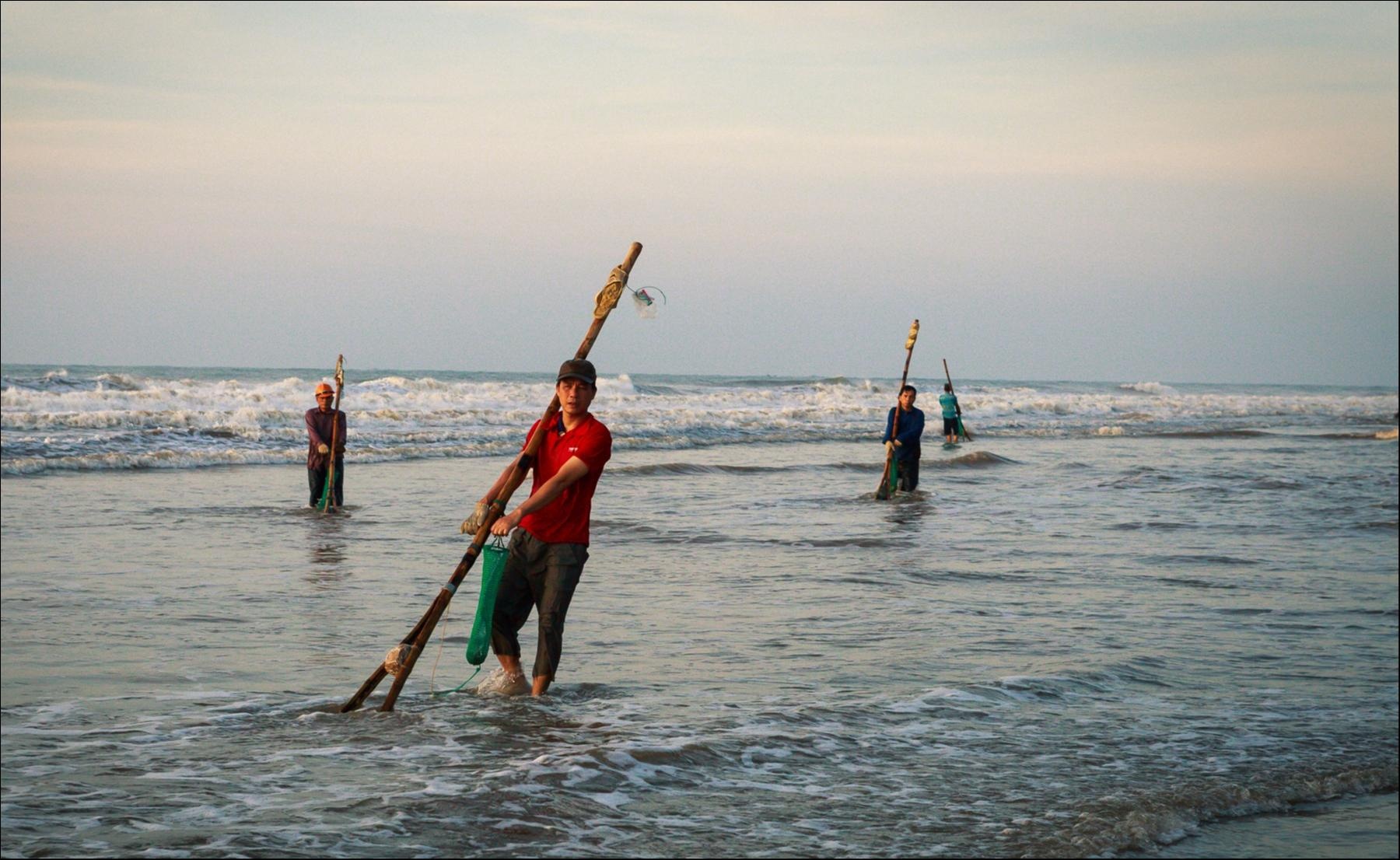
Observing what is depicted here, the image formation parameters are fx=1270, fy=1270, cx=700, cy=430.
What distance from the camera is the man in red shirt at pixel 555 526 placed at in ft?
20.1

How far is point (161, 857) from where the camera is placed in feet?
14.0

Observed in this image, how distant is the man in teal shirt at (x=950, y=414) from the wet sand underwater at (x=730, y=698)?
60.2 feet

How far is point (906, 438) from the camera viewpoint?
56.0 ft

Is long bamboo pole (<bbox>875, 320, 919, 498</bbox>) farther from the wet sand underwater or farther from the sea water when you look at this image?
the wet sand underwater

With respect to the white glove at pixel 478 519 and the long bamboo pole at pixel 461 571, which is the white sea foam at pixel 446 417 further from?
the white glove at pixel 478 519

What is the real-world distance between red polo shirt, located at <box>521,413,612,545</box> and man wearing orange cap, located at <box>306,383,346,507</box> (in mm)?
9212

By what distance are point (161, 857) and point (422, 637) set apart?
184cm

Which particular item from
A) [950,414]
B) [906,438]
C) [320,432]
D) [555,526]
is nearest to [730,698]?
[555,526]

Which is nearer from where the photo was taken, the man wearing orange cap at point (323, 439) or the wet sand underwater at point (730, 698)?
the wet sand underwater at point (730, 698)

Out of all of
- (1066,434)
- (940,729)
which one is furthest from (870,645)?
(1066,434)

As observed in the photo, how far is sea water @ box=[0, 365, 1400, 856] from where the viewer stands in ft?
15.7

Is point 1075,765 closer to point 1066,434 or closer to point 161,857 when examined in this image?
point 161,857

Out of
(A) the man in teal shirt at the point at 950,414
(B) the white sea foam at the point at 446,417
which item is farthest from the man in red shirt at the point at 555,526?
(A) the man in teal shirt at the point at 950,414

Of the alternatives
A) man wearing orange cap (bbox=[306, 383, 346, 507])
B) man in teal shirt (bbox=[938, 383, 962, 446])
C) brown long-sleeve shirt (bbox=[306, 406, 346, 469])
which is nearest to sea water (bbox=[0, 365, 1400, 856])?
man wearing orange cap (bbox=[306, 383, 346, 507])
